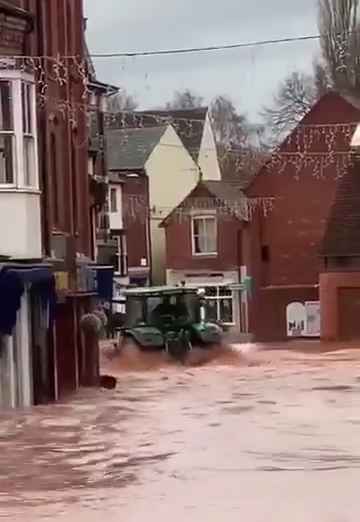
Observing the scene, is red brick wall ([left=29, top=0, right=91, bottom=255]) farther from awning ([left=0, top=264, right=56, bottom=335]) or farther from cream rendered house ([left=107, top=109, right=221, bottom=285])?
cream rendered house ([left=107, top=109, right=221, bottom=285])

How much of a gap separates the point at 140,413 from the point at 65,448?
5.84m

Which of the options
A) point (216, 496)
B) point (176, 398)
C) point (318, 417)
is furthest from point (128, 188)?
point (216, 496)

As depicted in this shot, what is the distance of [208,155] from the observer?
82000 mm

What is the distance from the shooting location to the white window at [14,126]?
2658 cm

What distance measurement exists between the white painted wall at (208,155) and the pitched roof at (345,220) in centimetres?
2456

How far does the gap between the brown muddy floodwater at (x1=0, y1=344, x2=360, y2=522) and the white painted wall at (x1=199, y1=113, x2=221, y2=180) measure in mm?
47090

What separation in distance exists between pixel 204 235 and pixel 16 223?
4228 centimetres

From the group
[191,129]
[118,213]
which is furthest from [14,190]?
[191,129]

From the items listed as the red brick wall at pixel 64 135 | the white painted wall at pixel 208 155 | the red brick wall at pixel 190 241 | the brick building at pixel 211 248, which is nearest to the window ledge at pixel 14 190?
the red brick wall at pixel 64 135

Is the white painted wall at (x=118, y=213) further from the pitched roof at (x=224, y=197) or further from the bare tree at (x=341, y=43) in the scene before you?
the bare tree at (x=341, y=43)

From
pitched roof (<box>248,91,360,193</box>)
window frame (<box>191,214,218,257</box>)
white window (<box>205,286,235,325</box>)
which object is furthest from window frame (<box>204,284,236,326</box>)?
pitched roof (<box>248,91,360,193</box>)

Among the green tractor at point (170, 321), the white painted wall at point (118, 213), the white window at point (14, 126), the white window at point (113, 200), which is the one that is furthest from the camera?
the white painted wall at point (118, 213)

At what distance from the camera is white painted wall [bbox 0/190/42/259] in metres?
26.5

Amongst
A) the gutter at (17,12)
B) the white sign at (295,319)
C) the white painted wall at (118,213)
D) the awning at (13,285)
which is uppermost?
the gutter at (17,12)
